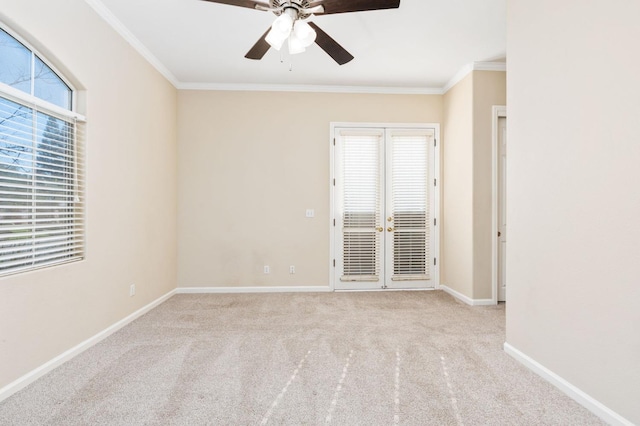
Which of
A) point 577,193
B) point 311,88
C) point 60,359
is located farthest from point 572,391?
point 311,88

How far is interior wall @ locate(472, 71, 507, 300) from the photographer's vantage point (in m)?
4.11

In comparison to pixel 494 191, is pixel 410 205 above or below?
below

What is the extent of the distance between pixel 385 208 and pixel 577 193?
291 cm

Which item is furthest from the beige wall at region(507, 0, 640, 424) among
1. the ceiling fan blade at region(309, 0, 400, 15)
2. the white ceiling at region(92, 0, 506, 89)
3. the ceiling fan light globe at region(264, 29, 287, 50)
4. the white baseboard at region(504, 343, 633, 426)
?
the ceiling fan light globe at region(264, 29, 287, 50)

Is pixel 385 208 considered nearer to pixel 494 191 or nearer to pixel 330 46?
pixel 494 191

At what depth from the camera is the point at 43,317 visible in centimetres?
234

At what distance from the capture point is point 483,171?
163 inches

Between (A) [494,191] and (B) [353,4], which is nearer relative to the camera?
(B) [353,4]

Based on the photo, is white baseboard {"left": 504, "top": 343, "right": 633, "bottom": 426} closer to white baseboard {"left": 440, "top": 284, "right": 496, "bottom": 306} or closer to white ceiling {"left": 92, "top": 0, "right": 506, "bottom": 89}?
white baseboard {"left": 440, "top": 284, "right": 496, "bottom": 306}

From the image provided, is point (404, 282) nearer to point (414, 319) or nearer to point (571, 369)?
point (414, 319)

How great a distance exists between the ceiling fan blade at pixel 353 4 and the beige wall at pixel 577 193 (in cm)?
106

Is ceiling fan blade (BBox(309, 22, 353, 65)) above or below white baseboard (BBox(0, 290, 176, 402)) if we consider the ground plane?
above

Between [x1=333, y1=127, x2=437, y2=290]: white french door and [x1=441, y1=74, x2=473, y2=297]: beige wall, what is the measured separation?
0.55 ft

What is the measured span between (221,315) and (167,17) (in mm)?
2986
